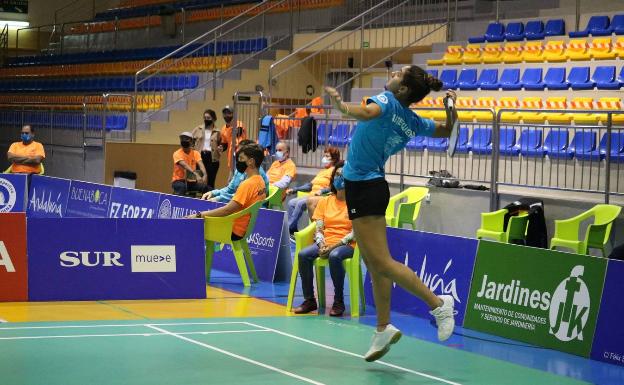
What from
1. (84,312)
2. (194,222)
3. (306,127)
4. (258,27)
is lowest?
(84,312)

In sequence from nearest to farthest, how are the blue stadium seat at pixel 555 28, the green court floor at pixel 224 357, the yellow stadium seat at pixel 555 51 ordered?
the green court floor at pixel 224 357, the yellow stadium seat at pixel 555 51, the blue stadium seat at pixel 555 28

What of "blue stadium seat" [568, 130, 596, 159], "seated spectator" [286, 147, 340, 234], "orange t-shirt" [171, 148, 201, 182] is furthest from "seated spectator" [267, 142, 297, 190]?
"blue stadium seat" [568, 130, 596, 159]

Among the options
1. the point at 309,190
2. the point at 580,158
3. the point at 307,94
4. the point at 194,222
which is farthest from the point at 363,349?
the point at 307,94

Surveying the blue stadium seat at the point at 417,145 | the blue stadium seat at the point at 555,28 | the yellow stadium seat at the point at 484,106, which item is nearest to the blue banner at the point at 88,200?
the blue stadium seat at the point at 417,145

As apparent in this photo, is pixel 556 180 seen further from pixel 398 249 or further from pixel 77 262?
pixel 77 262

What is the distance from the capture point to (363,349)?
28.0 feet

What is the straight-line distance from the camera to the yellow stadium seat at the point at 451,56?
65.8ft

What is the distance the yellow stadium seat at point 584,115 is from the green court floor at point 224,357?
24.2ft

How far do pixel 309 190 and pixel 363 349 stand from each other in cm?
909

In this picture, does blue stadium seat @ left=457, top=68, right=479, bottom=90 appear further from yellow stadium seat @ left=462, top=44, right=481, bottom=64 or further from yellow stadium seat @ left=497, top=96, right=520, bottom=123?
yellow stadium seat @ left=497, top=96, right=520, bottom=123

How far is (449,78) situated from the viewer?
19.6 m

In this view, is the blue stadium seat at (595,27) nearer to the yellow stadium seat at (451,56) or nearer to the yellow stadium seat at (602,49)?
the yellow stadium seat at (602,49)

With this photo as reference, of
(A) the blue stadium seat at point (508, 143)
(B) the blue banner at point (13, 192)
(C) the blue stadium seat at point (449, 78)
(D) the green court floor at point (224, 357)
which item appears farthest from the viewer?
(B) the blue banner at point (13, 192)

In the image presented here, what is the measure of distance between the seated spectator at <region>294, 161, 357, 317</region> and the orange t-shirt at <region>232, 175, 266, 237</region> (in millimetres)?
1807
